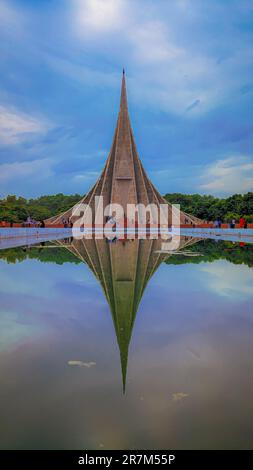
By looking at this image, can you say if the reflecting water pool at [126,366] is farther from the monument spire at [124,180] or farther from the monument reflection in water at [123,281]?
the monument spire at [124,180]

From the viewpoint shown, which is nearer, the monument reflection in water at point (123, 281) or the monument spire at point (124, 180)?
the monument reflection in water at point (123, 281)

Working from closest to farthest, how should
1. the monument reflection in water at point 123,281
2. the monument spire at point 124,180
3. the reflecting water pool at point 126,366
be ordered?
the reflecting water pool at point 126,366, the monument reflection in water at point 123,281, the monument spire at point 124,180

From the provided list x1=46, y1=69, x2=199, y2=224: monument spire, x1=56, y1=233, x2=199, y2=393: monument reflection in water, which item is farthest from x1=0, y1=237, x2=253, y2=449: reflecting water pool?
x1=46, y1=69, x2=199, y2=224: monument spire

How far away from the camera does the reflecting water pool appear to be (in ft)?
4.68

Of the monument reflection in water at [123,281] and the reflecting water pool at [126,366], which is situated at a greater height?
the monument reflection in water at [123,281]

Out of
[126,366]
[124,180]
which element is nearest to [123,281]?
[126,366]

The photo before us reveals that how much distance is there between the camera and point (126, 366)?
202 centimetres

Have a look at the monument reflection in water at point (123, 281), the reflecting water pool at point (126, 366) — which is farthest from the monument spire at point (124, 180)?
the reflecting water pool at point (126, 366)

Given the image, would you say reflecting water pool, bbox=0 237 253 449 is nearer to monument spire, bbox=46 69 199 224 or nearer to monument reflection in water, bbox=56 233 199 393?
monument reflection in water, bbox=56 233 199 393

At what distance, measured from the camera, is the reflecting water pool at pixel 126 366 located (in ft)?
4.68

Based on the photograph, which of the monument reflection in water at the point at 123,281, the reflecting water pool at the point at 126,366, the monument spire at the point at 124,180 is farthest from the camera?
the monument spire at the point at 124,180

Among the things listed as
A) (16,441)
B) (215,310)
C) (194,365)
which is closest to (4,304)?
(215,310)

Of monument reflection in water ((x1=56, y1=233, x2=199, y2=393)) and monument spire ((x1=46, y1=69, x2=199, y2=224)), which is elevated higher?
monument spire ((x1=46, y1=69, x2=199, y2=224))
